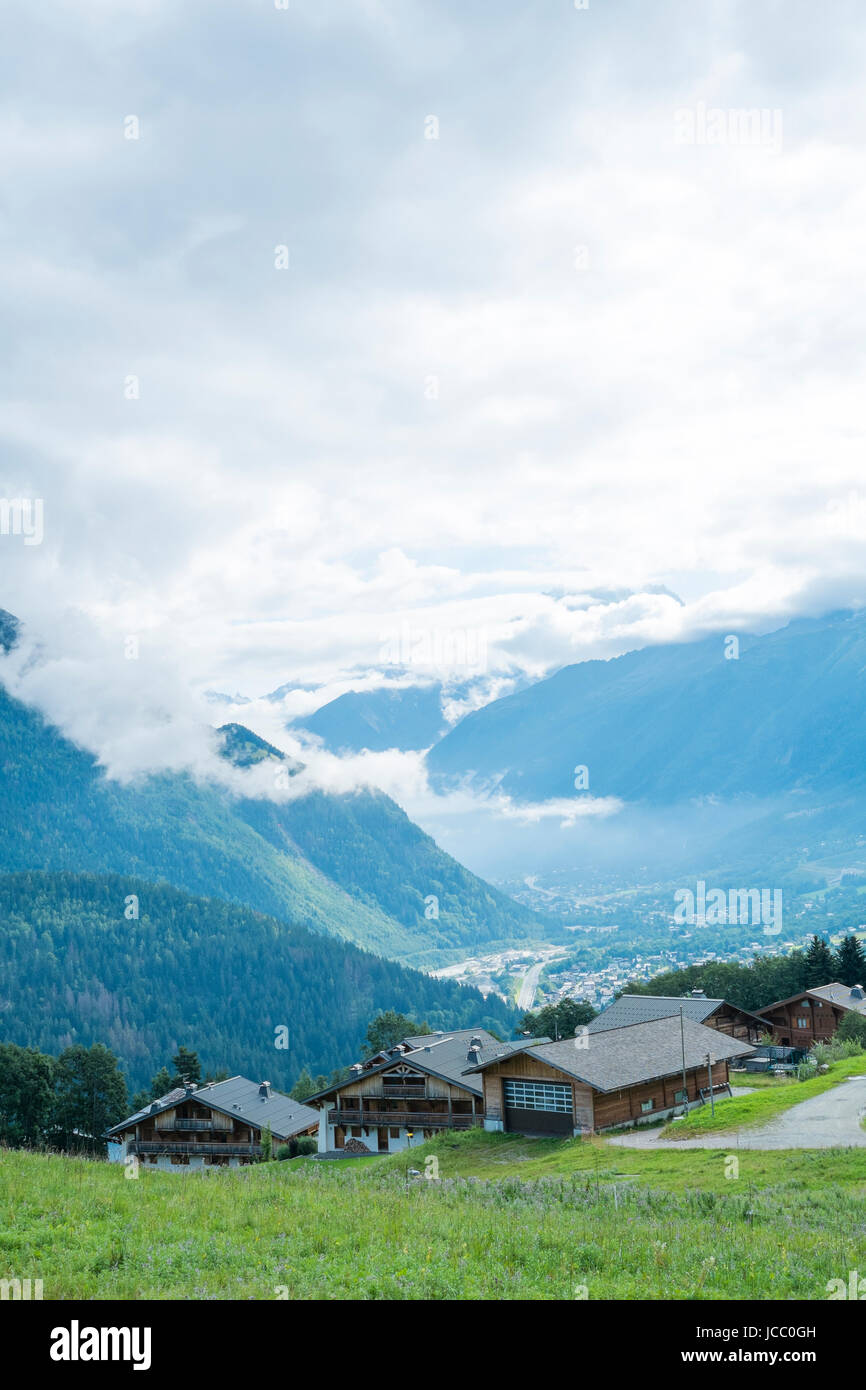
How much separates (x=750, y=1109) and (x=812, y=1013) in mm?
46371

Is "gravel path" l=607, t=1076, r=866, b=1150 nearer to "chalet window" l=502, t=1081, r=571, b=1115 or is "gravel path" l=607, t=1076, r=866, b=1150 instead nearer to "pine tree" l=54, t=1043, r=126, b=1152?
"chalet window" l=502, t=1081, r=571, b=1115

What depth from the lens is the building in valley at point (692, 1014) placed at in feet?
277

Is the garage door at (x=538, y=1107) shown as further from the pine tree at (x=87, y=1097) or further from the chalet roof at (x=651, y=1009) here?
the pine tree at (x=87, y=1097)

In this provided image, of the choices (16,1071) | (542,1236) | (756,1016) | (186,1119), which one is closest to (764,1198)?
(542,1236)

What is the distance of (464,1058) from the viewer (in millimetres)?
73938

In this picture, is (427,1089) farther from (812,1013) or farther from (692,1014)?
(812,1013)

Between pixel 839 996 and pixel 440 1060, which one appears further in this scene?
pixel 839 996

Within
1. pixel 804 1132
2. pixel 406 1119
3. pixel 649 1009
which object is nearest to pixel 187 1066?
pixel 406 1119

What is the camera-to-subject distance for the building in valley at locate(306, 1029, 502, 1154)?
69.7 metres

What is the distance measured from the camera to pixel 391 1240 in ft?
50.0

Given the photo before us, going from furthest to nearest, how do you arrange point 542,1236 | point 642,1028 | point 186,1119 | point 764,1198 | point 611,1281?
point 186,1119, point 642,1028, point 764,1198, point 542,1236, point 611,1281

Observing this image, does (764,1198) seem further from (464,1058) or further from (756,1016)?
(756,1016)

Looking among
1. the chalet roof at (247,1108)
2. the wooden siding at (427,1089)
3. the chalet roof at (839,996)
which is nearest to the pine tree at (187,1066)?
the chalet roof at (247,1108)
